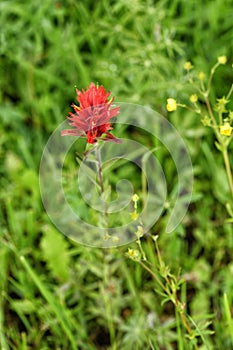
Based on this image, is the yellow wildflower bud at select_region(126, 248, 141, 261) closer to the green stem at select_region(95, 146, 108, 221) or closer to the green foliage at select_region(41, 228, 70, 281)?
the green stem at select_region(95, 146, 108, 221)

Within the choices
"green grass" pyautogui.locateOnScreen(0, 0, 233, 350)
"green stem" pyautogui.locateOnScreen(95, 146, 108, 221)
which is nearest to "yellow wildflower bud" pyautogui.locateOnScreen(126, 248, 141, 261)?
"green stem" pyautogui.locateOnScreen(95, 146, 108, 221)

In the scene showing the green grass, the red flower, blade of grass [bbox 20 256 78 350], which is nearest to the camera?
the red flower

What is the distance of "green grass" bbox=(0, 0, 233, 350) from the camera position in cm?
180

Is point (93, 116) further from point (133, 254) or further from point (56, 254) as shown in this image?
point (56, 254)

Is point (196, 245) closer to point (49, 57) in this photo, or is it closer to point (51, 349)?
point (51, 349)

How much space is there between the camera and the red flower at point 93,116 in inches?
47.0

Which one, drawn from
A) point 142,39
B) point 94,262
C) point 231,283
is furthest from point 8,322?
point 142,39

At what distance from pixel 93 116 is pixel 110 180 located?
893 millimetres

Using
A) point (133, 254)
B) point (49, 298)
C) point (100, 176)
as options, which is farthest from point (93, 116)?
point (49, 298)

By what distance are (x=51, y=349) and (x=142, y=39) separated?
4.07 ft

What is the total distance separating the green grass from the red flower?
1.95 feet

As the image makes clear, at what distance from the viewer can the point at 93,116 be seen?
1.19 metres

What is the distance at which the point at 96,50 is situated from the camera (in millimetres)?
2297

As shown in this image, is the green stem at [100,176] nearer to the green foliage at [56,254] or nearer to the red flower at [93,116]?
the red flower at [93,116]
